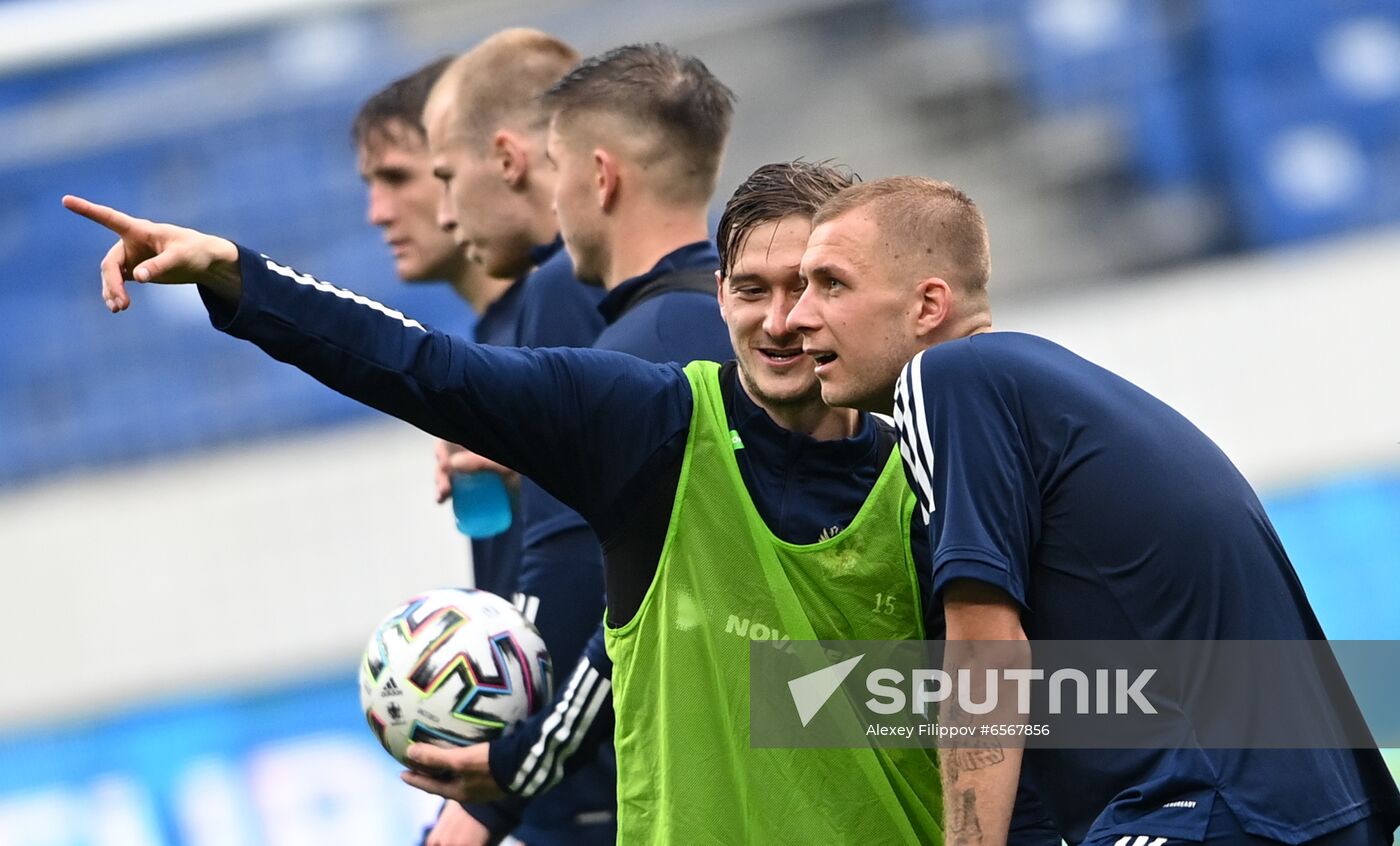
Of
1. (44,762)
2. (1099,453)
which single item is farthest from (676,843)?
(44,762)

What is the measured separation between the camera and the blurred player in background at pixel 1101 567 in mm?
2486

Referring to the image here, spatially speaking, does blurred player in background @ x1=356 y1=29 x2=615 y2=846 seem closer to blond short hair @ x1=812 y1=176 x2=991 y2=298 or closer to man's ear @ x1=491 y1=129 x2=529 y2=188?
man's ear @ x1=491 y1=129 x2=529 y2=188

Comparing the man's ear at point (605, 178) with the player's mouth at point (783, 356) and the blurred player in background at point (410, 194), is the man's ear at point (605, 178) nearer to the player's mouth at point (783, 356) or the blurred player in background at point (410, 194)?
the player's mouth at point (783, 356)

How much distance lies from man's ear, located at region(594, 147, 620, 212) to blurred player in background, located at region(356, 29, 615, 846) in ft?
1.18

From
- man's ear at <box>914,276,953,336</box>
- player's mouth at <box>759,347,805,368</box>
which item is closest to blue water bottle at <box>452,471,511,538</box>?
player's mouth at <box>759,347,805,368</box>

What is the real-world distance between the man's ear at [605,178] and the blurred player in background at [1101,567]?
118 centimetres

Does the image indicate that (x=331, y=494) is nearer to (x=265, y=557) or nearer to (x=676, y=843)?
(x=265, y=557)

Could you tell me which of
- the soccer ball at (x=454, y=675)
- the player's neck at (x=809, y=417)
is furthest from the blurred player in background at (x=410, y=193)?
the player's neck at (x=809, y=417)

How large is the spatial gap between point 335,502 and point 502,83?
20.6 feet

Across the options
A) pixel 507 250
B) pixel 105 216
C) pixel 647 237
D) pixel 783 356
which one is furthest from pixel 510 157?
pixel 105 216

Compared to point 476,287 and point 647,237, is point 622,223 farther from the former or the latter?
point 476,287

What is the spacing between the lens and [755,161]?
1152cm

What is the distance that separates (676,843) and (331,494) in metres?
7.86

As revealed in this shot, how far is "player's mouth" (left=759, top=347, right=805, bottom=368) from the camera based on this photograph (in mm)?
2955
